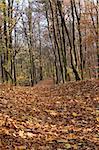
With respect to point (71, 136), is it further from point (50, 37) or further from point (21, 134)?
point (50, 37)

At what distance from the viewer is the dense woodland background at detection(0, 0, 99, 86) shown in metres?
29.1

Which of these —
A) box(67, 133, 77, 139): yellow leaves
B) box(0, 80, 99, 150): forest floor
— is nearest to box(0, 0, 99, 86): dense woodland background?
box(0, 80, 99, 150): forest floor

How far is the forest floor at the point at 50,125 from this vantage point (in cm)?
695

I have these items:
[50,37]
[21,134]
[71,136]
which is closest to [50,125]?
[71,136]

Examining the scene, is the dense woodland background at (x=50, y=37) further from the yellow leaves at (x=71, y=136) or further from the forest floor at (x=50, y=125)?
the yellow leaves at (x=71, y=136)

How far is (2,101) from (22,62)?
177 feet

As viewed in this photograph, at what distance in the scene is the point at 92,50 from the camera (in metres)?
59.8

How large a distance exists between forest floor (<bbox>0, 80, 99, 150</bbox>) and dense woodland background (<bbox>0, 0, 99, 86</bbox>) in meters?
12.3

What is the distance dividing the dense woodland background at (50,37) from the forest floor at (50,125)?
12286 millimetres

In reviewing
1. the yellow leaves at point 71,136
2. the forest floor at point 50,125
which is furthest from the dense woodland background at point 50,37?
the yellow leaves at point 71,136

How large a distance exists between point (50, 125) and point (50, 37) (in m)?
33.1

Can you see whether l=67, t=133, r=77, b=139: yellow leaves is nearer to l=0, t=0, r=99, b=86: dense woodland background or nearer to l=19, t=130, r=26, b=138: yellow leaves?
l=19, t=130, r=26, b=138: yellow leaves

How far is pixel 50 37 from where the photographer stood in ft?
136

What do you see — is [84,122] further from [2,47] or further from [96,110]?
[2,47]
